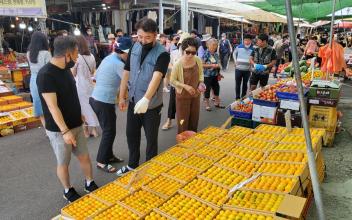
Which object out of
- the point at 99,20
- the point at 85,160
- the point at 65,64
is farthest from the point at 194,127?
the point at 99,20

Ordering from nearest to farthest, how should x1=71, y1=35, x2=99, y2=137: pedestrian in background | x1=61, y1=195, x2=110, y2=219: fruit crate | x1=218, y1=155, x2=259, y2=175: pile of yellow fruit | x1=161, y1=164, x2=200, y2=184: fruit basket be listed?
x1=61, y1=195, x2=110, y2=219: fruit crate < x1=161, y1=164, x2=200, y2=184: fruit basket < x1=218, y1=155, x2=259, y2=175: pile of yellow fruit < x1=71, y1=35, x2=99, y2=137: pedestrian in background

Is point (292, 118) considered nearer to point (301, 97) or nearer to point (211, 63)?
point (211, 63)

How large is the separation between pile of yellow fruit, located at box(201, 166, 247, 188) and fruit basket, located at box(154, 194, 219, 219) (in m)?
0.42

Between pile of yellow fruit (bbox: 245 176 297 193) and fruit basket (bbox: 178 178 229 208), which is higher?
pile of yellow fruit (bbox: 245 176 297 193)

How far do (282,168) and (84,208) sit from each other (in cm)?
201

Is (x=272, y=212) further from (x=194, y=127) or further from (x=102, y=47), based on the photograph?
(x=102, y=47)

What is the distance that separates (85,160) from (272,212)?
217cm

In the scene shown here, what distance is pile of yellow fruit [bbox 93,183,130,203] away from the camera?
2990mm

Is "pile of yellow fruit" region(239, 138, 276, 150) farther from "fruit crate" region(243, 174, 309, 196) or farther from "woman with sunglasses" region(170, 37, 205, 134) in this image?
"woman with sunglasses" region(170, 37, 205, 134)

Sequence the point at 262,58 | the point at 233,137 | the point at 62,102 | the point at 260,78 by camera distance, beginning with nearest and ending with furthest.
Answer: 1. the point at 62,102
2. the point at 233,137
3. the point at 262,58
4. the point at 260,78

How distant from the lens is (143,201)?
2908 mm

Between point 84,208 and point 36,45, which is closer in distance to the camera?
point 84,208

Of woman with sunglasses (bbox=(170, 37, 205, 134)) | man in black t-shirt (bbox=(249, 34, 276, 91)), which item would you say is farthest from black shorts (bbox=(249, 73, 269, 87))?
woman with sunglasses (bbox=(170, 37, 205, 134))

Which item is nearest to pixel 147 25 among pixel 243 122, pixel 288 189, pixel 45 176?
pixel 288 189
